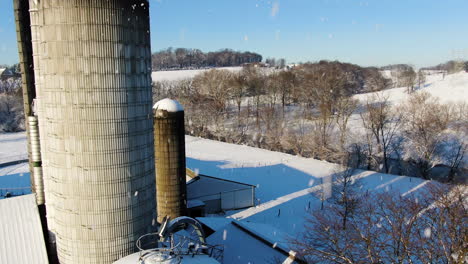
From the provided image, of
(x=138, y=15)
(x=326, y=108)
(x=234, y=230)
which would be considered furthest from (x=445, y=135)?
(x=138, y=15)

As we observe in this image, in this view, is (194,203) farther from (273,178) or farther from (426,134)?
(426,134)

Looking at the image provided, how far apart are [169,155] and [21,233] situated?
7.61m

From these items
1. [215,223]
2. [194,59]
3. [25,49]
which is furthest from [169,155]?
[194,59]

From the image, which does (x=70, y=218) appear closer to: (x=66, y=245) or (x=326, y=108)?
(x=66, y=245)

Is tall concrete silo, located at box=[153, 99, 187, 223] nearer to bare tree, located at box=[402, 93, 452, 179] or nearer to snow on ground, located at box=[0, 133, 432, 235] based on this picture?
snow on ground, located at box=[0, 133, 432, 235]

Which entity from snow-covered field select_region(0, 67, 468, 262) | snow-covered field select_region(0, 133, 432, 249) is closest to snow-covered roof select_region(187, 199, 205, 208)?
snow-covered field select_region(0, 67, 468, 262)

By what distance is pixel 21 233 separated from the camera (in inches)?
404

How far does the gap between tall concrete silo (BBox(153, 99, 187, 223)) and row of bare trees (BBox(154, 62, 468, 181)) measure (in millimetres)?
26100

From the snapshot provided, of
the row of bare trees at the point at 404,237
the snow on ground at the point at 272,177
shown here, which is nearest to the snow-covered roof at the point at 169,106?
Result: the row of bare trees at the point at 404,237

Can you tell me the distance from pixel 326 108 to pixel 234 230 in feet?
110

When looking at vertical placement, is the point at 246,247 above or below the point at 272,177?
above

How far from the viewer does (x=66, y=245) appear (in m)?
9.77

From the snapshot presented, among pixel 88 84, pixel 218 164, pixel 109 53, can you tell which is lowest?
pixel 218 164

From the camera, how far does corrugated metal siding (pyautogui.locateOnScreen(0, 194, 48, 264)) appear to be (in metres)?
9.69
